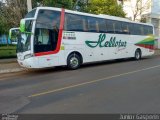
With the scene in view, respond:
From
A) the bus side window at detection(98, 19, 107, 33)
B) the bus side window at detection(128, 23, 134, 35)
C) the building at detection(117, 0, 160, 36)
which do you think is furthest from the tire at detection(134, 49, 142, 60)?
the building at detection(117, 0, 160, 36)

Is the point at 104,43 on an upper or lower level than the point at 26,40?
lower

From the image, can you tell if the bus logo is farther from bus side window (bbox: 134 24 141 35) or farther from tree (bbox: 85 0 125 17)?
tree (bbox: 85 0 125 17)

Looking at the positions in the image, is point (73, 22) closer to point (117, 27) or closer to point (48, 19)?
point (48, 19)

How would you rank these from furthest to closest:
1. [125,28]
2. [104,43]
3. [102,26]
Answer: [125,28] < [104,43] < [102,26]

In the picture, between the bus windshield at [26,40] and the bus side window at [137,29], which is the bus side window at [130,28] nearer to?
the bus side window at [137,29]

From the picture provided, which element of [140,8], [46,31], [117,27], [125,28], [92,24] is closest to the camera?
[46,31]

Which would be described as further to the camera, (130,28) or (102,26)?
(130,28)

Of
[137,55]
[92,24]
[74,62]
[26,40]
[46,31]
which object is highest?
[92,24]

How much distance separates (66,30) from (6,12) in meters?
14.1

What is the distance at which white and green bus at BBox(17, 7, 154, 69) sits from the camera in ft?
44.8

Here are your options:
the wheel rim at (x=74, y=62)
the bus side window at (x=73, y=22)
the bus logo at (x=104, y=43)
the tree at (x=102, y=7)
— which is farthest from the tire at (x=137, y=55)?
the wheel rim at (x=74, y=62)

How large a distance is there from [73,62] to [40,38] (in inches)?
103

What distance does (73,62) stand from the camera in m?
15.3

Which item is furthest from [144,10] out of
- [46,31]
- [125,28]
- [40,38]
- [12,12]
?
[40,38]
